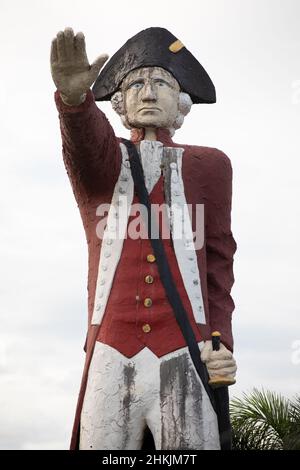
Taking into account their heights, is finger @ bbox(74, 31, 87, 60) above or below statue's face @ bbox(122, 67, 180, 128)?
below

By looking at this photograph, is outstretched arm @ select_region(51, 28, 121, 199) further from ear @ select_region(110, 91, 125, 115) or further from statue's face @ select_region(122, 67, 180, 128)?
ear @ select_region(110, 91, 125, 115)

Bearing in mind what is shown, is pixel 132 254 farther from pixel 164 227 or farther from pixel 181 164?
pixel 181 164

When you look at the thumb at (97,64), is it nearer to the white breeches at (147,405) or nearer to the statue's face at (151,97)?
the statue's face at (151,97)

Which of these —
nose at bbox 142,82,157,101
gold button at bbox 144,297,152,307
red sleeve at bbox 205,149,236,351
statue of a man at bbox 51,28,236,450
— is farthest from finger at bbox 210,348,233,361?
nose at bbox 142,82,157,101

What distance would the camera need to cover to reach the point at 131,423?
579 centimetres

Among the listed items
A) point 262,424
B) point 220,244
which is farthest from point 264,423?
point 220,244

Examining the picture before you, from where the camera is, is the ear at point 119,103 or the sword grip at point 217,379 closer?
the sword grip at point 217,379

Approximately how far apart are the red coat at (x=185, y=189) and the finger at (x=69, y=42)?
0.95 feet

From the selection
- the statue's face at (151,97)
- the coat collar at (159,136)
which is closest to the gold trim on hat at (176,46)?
the statue's face at (151,97)

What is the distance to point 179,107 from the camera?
6.86 metres

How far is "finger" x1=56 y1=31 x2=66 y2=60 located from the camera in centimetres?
564

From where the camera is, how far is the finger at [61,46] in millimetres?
5637
